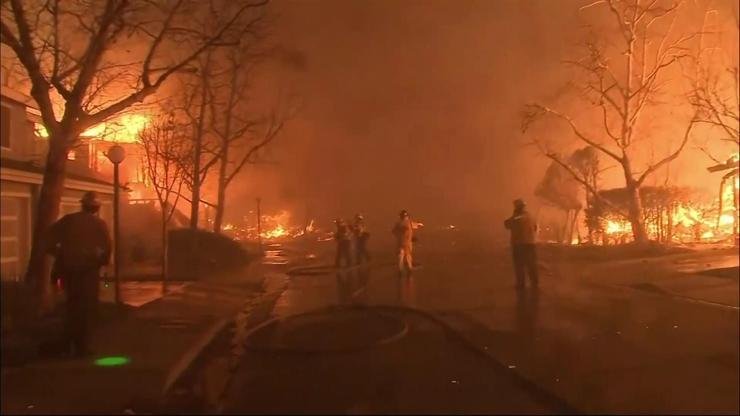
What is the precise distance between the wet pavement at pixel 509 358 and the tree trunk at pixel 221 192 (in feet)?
32.5

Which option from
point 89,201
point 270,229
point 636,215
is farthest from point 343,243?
point 89,201

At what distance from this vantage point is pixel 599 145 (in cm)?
2253

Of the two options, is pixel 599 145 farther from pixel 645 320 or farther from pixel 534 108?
pixel 645 320

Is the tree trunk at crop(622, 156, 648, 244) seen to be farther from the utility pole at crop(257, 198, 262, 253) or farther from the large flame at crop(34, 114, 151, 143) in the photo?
the large flame at crop(34, 114, 151, 143)

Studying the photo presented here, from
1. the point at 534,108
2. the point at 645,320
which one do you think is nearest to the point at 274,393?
the point at 645,320

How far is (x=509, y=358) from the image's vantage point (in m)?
7.84

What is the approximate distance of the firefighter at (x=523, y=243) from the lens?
13648mm

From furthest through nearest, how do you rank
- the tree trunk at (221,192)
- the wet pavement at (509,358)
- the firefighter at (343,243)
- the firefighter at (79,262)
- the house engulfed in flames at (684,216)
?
the tree trunk at (221,192) → the firefighter at (343,243) → the house engulfed in flames at (684,216) → the firefighter at (79,262) → the wet pavement at (509,358)

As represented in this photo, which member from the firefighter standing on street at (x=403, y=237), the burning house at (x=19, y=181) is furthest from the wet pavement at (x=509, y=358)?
the burning house at (x=19, y=181)

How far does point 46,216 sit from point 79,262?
327cm

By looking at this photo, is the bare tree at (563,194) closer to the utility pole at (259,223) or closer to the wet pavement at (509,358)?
the wet pavement at (509,358)

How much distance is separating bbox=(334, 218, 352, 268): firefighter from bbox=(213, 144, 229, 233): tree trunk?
175 inches

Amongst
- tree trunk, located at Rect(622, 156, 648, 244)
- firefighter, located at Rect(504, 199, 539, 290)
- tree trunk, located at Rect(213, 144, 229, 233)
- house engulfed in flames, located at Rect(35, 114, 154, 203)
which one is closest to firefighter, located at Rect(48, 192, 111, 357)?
house engulfed in flames, located at Rect(35, 114, 154, 203)

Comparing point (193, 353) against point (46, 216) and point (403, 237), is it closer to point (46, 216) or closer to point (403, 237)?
point (46, 216)
